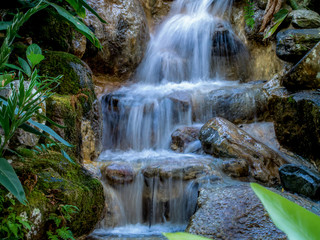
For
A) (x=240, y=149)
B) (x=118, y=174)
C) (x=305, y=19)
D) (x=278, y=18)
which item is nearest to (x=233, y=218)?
(x=118, y=174)

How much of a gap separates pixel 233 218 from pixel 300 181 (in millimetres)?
1575

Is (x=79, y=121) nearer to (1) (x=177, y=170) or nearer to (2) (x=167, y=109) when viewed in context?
(1) (x=177, y=170)

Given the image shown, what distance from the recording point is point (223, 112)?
237 inches

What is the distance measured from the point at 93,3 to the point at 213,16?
393cm

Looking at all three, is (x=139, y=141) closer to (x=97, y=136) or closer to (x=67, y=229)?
(x=97, y=136)

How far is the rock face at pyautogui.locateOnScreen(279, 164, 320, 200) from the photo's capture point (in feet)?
11.6

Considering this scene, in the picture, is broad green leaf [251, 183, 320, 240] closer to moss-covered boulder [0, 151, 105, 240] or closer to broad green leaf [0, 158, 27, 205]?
A: broad green leaf [0, 158, 27, 205]

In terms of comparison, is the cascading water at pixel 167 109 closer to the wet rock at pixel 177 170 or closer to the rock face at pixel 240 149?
the wet rock at pixel 177 170

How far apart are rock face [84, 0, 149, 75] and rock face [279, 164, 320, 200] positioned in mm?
5013

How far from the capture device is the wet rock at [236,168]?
3.96 meters

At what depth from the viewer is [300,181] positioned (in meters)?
3.61

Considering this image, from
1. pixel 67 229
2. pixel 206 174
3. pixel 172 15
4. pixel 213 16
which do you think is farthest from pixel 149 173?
pixel 172 15

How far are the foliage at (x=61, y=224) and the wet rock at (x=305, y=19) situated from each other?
19.9 ft

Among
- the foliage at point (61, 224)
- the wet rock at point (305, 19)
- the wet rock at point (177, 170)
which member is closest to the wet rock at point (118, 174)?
the wet rock at point (177, 170)
